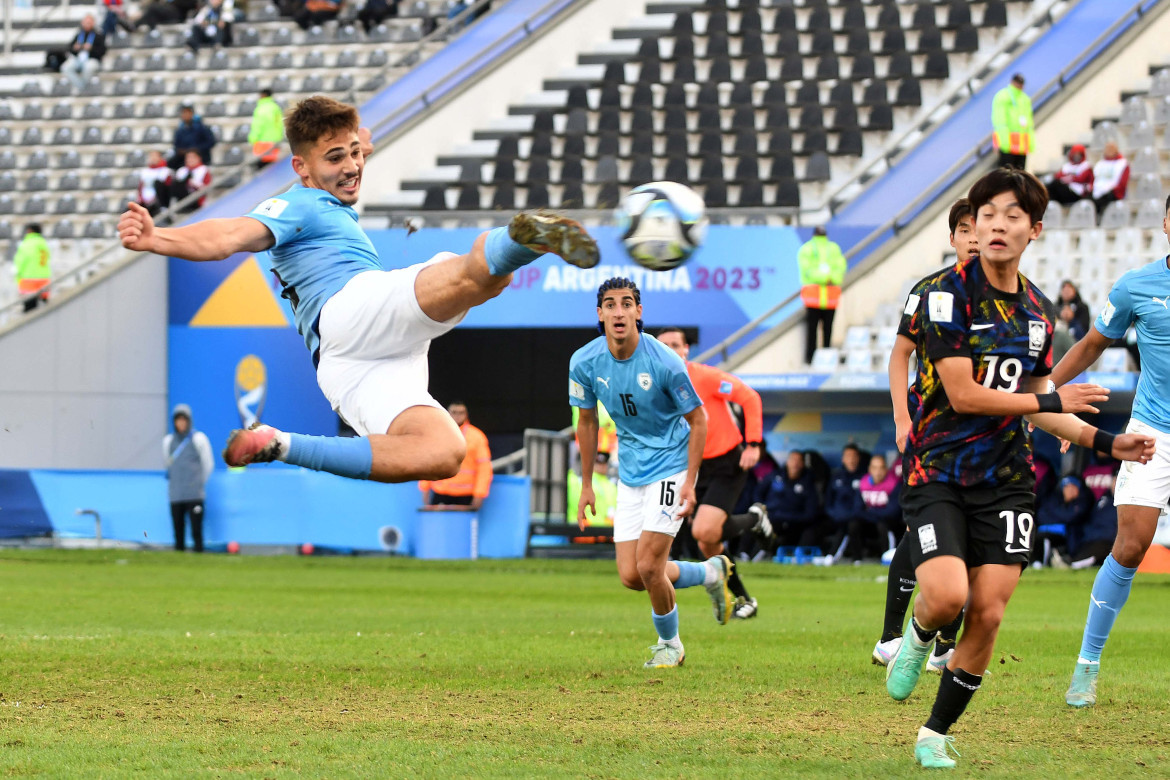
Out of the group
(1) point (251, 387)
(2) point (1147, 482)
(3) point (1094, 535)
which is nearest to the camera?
(2) point (1147, 482)

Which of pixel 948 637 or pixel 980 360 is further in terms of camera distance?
pixel 948 637

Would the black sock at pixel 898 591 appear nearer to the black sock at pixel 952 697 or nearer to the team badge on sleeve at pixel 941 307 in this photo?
the black sock at pixel 952 697

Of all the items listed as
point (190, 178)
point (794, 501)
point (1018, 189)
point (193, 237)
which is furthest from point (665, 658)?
point (190, 178)

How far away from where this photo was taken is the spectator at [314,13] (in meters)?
31.3

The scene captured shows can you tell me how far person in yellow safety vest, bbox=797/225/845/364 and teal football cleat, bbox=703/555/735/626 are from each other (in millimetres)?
11344

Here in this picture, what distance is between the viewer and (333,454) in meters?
6.56

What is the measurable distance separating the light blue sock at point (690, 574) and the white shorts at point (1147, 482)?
2.91m

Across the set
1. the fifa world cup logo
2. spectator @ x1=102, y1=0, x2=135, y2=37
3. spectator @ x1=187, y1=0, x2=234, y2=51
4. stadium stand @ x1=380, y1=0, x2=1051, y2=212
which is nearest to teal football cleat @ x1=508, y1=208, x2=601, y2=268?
stadium stand @ x1=380, y1=0, x2=1051, y2=212

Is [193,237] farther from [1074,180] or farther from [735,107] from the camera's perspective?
[735,107]

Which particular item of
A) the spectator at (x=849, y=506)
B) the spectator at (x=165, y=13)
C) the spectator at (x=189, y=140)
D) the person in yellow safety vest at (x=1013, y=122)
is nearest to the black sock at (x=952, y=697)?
the spectator at (x=849, y=506)

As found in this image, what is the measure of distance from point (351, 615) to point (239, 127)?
60.8 feet

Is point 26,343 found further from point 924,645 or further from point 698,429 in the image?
point 924,645

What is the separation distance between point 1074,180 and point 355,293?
1790cm

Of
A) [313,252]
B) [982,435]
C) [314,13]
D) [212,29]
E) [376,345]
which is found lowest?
[982,435]
